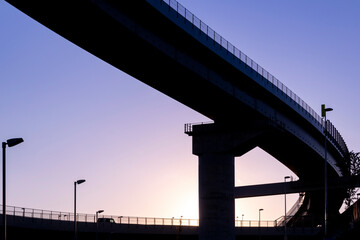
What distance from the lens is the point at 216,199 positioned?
72.8 metres

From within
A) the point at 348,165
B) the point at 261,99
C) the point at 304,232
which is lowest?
the point at 304,232

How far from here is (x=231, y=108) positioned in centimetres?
7238

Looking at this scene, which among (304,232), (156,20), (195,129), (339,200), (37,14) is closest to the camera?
(37,14)

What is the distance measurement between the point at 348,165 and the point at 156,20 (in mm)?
58113

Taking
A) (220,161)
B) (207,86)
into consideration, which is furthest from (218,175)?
(207,86)

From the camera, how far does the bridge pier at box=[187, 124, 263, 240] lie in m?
72.8

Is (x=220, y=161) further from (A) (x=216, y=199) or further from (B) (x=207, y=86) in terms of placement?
(B) (x=207, y=86)

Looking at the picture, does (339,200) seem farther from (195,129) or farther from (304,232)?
(195,129)

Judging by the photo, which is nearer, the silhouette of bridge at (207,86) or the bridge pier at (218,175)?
the silhouette of bridge at (207,86)

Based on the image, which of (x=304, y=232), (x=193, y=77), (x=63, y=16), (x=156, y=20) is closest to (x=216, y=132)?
(x=193, y=77)

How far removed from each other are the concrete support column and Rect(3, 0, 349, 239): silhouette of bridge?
11 centimetres

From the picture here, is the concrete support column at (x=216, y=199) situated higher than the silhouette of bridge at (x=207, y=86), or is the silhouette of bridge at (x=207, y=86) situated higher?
the silhouette of bridge at (x=207, y=86)

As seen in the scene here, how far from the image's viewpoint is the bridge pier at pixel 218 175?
7281cm

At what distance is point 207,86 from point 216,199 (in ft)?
49.1
